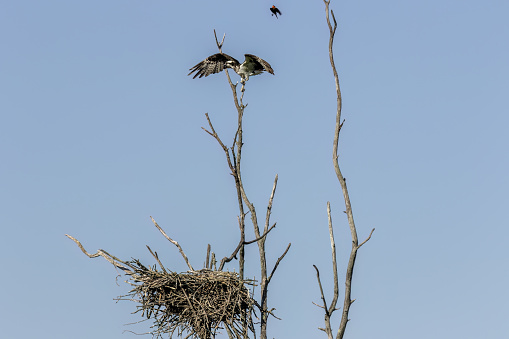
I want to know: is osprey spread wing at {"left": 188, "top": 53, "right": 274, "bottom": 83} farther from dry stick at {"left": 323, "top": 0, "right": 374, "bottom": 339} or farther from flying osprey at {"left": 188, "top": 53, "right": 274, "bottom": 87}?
dry stick at {"left": 323, "top": 0, "right": 374, "bottom": 339}

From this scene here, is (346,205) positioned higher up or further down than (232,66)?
further down

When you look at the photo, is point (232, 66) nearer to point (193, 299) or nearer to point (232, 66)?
point (232, 66)

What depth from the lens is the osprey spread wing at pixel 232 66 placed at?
15.9 meters

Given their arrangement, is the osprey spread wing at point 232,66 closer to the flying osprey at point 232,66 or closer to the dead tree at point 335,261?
the flying osprey at point 232,66

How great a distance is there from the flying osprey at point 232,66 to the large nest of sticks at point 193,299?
4.02 meters

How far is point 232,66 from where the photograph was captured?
1633cm

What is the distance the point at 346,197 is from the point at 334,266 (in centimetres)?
95

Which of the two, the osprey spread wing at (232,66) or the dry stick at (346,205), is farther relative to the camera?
the osprey spread wing at (232,66)

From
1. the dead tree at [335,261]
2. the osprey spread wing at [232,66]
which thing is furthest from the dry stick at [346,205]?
the osprey spread wing at [232,66]

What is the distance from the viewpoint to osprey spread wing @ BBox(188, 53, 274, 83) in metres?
15.9

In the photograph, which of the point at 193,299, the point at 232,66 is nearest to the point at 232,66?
the point at 232,66

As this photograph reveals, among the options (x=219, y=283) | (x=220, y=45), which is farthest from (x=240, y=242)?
(x=220, y=45)

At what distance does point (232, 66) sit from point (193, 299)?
191 inches

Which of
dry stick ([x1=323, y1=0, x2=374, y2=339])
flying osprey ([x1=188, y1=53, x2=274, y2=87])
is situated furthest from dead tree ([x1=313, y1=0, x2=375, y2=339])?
flying osprey ([x1=188, y1=53, x2=274, y2=87])
